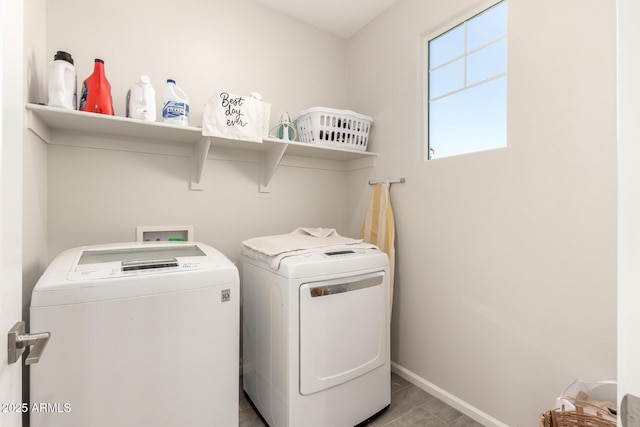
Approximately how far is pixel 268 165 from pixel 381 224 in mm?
919

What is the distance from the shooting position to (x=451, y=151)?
74.0 inches

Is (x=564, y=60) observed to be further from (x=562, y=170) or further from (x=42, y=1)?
(x=42, y=1)

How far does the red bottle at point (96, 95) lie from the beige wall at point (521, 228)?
1729mm

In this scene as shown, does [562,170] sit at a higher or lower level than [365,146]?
lower

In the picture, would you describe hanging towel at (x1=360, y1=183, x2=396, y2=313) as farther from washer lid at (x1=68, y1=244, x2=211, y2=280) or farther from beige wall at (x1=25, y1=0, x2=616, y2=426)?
washer lid at (x1=68, y1=244, x2=211, y2=280)

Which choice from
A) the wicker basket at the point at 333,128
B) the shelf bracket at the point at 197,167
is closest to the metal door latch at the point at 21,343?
the shelf bracket at the point at 197,167

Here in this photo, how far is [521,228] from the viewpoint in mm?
1477

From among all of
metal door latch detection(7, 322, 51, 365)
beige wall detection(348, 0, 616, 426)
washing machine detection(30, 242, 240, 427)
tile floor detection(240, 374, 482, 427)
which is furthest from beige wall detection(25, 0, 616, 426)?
Result: metal door latch detection(7, 322, 51, 365)

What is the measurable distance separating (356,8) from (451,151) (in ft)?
4.22

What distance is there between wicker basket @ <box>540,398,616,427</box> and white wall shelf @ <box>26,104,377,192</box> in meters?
1.72

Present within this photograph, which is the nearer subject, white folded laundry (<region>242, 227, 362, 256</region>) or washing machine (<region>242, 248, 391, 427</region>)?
washing machine (<region>242, 248, 391, 427</region>)

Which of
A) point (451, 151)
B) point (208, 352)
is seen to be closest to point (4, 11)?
point (208, 352)

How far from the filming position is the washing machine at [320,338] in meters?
1.42

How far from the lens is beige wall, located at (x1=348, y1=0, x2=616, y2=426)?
1.24 metres
